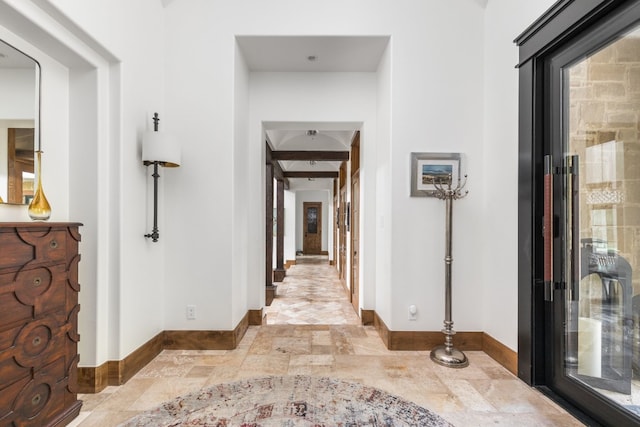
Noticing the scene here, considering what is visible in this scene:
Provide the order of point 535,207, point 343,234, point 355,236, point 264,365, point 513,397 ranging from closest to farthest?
1. point 513,397
2. point 535,207
3. point 264,365
4. point 355,236
5. point 343,234

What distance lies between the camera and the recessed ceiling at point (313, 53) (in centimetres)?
323

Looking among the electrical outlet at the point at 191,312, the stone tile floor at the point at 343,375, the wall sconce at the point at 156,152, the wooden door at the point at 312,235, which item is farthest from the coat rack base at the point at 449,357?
the wooden door at the point at 312,235

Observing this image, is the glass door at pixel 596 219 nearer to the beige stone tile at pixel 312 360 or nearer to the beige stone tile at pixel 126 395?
the beige stone tile at pixel 312 360

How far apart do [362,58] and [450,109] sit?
3.53ft

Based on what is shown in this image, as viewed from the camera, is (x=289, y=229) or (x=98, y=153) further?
(x=289, y=229)

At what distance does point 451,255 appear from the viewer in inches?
116

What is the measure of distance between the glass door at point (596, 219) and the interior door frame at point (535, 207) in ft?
0.14

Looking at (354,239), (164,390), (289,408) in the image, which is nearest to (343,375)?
(289,408)

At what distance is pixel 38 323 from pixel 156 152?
1.40 meters

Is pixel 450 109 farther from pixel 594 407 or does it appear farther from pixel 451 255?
pixel 594 407

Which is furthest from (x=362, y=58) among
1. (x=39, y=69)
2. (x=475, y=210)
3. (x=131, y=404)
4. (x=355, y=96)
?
(x=131, y=404)

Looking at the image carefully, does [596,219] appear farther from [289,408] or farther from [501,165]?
[289,408]

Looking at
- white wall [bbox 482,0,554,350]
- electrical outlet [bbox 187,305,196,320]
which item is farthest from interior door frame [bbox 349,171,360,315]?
electrical outlet [bbox 187,305,196,320]

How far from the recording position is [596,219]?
6.87 feet
